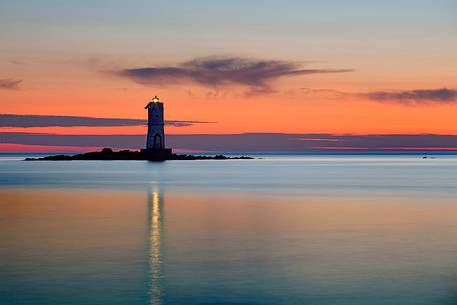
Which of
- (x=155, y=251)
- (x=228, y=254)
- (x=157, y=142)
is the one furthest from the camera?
(x=157, y=142)

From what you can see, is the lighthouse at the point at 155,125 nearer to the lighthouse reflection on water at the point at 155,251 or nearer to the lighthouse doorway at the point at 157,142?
the lighthouse doorway at the point at 157,142

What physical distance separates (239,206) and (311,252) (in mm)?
16184

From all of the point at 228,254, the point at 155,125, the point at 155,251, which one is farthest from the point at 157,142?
the point at 228,254

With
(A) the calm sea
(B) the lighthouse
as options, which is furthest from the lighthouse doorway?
(A) the calm sea

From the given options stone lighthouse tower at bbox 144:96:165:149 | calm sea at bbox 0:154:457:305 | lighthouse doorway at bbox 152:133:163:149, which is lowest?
calm sea at bbox 0:154:457:305

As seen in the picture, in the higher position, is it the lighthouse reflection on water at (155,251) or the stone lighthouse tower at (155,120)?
the stone lighthouse tower at (155,120)

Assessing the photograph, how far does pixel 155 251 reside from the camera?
1925 cm

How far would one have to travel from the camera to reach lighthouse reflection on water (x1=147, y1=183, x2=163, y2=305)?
1371 centimetres

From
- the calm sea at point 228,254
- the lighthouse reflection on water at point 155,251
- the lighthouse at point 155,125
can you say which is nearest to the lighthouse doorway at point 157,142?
the lighthouse at point 155,125

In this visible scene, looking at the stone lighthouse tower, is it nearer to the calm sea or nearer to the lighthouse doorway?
the lighthouse doorway

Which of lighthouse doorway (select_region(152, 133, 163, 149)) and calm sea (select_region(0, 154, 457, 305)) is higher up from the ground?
lighthouse doorway (select_region(152, 133, 163, 149))

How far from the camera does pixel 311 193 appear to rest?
45.7 m

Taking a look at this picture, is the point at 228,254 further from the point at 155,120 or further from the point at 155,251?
the point at 155,120

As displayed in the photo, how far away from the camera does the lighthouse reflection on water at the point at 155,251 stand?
13.7m
